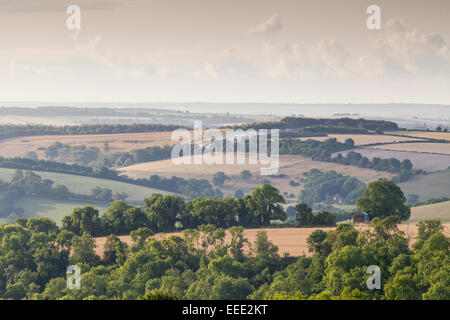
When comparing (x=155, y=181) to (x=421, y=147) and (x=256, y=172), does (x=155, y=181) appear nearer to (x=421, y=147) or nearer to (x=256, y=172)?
(x=256, y=172)

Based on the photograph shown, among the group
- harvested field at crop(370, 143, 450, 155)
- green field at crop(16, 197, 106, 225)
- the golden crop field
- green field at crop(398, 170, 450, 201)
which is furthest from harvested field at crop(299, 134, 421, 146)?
green field at crop(16, 197, 106, 225)

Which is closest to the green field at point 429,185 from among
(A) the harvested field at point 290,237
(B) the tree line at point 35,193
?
(B) the tree line at point 35,193

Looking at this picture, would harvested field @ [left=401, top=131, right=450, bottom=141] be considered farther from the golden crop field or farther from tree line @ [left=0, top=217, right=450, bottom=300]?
tree line @ [left=0, top=217, right=450, bottom=300]

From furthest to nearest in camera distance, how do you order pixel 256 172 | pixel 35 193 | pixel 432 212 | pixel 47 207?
pixel 256 172
pixel 35 193
pixel 47 207
pixel 432 212

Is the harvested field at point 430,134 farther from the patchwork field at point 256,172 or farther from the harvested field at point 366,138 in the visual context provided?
the patchwork field at point 256,172

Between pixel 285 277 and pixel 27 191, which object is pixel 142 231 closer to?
pixel 285 277

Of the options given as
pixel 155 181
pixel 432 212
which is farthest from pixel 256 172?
pixel 432 212

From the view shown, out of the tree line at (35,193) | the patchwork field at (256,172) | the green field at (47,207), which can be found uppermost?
the patchwork field at (256,172)
